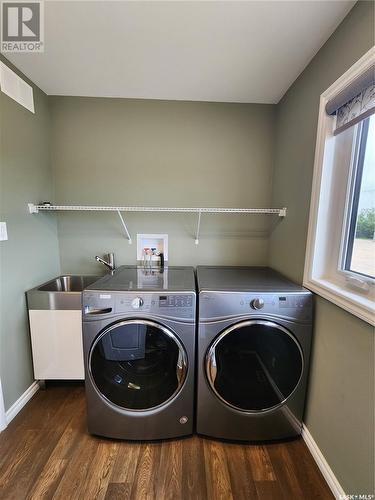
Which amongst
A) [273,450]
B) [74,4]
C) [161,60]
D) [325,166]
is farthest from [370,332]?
[74,4]

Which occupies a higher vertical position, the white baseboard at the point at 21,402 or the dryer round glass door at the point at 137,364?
the dryer round glass door at the point at 137,364

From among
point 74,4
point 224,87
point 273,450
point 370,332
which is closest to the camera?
point 370,332

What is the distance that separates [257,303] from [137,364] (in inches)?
31.1

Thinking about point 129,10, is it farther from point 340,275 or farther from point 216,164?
point 340,275

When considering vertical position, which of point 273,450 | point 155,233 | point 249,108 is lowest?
point 273,450

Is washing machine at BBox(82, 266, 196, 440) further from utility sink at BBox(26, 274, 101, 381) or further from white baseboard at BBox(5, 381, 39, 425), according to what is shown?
white baseboard at BBox(5, 381, 39, 425)

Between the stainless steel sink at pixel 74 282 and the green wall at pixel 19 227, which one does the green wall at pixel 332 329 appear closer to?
the stainless steel sink at pixel 74 282

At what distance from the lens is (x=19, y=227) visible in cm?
158

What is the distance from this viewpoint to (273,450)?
1355mm

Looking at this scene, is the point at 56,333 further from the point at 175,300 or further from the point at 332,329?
the point at 332,329

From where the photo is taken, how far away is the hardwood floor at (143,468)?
3.69 ft

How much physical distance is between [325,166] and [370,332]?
35.1 inches

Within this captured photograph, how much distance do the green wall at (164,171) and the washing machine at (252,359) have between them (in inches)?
29.8

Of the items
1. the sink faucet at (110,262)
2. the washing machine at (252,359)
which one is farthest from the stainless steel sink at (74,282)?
the washing machine at (252,359)
